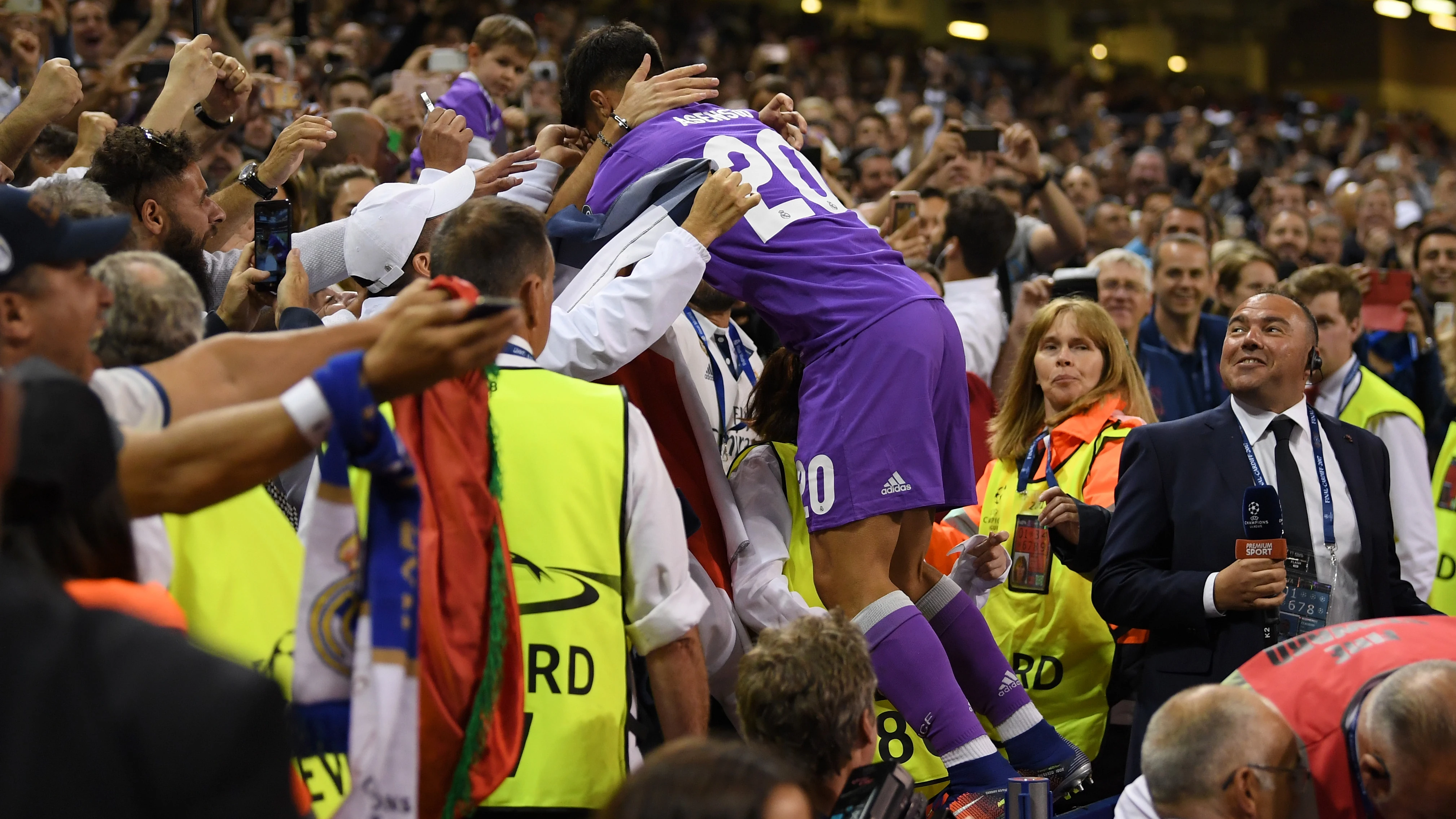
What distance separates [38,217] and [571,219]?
184cm

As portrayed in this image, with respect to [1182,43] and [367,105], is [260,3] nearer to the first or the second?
[367,105]

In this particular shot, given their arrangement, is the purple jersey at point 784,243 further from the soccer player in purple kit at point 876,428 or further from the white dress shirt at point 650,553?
the white dress shirt at point 650,553

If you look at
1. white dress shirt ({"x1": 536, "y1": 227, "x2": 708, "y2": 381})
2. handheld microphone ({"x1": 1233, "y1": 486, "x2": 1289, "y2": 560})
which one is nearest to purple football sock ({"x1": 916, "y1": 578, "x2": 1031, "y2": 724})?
handheld microphone ({"x1": 1233, "y1": 486, "x2": 1289, "y2": 560})

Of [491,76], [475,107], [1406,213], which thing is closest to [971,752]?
[475,107]

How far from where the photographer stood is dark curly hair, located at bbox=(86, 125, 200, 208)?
3.53 meters

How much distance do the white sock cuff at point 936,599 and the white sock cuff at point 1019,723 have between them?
319mm

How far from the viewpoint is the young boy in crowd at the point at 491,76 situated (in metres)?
6.33

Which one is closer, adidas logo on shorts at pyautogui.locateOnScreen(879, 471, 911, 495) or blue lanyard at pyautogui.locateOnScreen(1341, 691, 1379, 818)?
blue lanyard at pyautogui.locateOnScreen(1341, 691, 1379, 818)

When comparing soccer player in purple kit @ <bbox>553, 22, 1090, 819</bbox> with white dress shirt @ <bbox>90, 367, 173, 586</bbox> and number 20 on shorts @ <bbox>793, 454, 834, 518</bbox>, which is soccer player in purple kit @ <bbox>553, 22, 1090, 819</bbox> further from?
white dress shirt @ <bbox>90, 367, 173, 586</bbox>

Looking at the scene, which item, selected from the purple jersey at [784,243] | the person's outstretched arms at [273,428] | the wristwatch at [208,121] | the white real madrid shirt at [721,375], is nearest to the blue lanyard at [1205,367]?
the white real madrid shirt at [721,375]

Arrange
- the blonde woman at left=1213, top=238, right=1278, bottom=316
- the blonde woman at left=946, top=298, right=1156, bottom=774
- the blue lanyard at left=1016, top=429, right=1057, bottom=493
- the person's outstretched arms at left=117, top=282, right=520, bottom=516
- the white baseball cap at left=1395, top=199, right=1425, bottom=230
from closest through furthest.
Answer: the person's outstretched arms at left=117, top=282, right=520, bottom=516, the blonde woman at left=946, top=298, right=1156, bottom=774, the blue lanyard at left=1016, top=429, right=1057, bottom=493, the blonde woman at left=1213, top=238, right=1278, bottom=316, the white baseball cap at left=1395, top=199, right=1425, bottom=230

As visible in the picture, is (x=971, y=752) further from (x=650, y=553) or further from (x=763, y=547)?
(x=650, y=553)

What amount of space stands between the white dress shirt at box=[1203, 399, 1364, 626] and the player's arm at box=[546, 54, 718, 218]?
173cm

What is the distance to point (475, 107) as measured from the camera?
6.34 m
